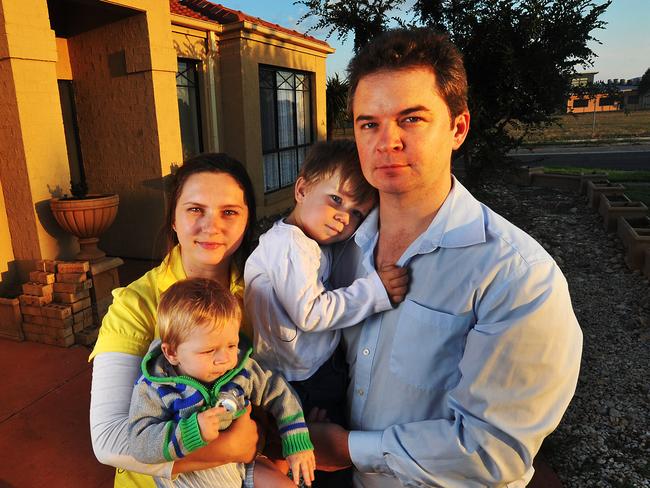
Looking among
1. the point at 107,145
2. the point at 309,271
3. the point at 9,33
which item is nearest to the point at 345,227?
the point at 309,271

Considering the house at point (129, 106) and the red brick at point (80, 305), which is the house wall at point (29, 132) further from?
the red brick at point (80, 305)

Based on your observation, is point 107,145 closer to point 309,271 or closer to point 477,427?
point 309,271

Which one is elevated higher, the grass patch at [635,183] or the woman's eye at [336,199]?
the woman's eye at [336,199]

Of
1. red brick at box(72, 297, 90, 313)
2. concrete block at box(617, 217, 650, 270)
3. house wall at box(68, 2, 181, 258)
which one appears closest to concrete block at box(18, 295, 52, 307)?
red brick at box(72, 297, 90, 313)

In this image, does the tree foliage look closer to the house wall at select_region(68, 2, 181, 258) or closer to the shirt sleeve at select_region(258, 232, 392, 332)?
the house wall at select_region(68, 2, 181, 258)

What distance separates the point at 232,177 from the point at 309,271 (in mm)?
509

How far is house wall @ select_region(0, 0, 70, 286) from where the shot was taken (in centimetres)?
421

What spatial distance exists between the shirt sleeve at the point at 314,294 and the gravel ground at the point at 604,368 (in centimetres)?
236

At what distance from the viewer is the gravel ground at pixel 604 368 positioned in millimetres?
3141

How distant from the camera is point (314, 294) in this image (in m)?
1.65

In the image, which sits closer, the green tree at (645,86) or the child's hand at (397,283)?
the child's hand at (397,283)

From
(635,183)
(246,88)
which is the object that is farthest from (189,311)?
(635,183)

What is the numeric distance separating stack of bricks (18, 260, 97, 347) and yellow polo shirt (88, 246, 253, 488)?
10.1 feet

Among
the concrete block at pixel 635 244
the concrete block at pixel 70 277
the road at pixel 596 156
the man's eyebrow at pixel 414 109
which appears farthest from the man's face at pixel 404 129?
the road at pixel 596 156
